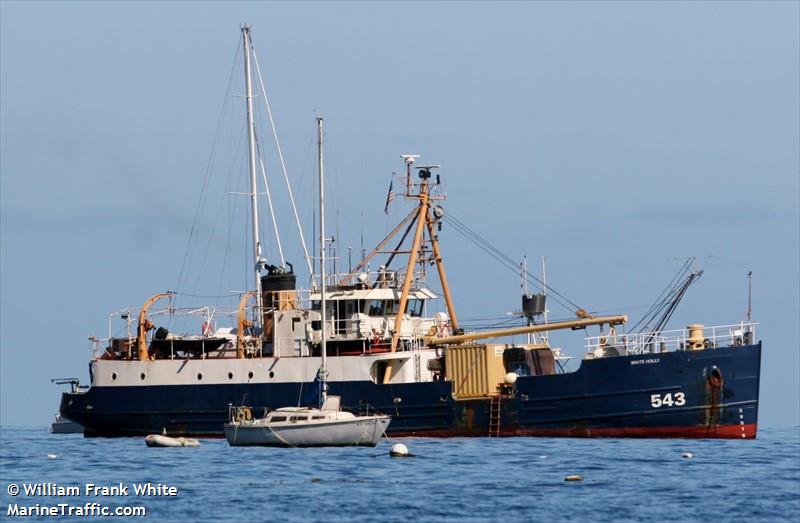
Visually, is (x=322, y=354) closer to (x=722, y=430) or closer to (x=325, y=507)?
(x=722, y=430)

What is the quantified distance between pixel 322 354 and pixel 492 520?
22887 mm

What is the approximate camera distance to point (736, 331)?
64250 mm

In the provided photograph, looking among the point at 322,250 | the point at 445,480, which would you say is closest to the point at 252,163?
the point at 322,250

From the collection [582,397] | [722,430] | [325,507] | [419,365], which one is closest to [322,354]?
[419,365]

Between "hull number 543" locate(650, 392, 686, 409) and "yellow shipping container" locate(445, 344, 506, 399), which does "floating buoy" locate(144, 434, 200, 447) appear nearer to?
"yellow shipping container" locate(445, 344, 506, 399)

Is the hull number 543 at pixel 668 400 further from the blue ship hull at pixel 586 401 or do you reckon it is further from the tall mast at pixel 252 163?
the tall mast at pixel 252 163

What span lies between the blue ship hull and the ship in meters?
0.04

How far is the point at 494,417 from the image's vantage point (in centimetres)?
6569

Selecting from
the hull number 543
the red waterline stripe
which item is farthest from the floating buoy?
the hull number 543

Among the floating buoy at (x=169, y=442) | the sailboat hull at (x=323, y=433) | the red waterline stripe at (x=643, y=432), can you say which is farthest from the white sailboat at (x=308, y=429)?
the red waterline stripe at (x=643, y=432)

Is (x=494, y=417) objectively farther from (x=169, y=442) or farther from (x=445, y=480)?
(x=445, y=480)

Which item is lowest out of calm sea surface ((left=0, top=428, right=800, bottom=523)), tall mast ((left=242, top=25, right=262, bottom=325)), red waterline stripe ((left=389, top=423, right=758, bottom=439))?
calm sea surface ((left=0, top=428, right=800, bottom=523))

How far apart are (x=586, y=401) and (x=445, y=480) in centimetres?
1536

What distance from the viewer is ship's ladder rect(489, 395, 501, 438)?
2584 inches
